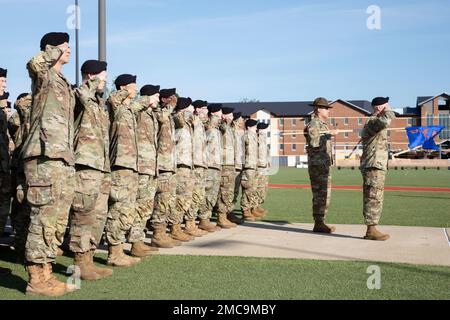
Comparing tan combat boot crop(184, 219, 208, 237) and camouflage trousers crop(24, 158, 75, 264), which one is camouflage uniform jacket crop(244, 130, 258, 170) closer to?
tan combat boot crop(184, 219, 208, 237)

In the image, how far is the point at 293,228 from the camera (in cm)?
1127

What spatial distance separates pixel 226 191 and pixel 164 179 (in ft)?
9.95

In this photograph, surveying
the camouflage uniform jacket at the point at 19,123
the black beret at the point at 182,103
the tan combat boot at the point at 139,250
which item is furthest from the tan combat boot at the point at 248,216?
the camouflage uniform jacket at the point at 19,123

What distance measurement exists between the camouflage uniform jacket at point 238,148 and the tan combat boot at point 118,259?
5.43 metres

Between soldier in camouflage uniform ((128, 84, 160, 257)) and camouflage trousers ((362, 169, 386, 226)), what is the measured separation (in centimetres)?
354

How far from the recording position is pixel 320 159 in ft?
35.4

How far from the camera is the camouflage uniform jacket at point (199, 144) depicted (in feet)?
34.3

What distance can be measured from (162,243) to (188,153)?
180 centimetres

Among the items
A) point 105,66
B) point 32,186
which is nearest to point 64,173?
point 32,186

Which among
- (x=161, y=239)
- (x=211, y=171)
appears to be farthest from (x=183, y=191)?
(x=211, y=171)

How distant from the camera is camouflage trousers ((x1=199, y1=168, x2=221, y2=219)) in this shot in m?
11.1

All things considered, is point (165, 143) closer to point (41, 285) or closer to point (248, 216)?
point (41, 285)
